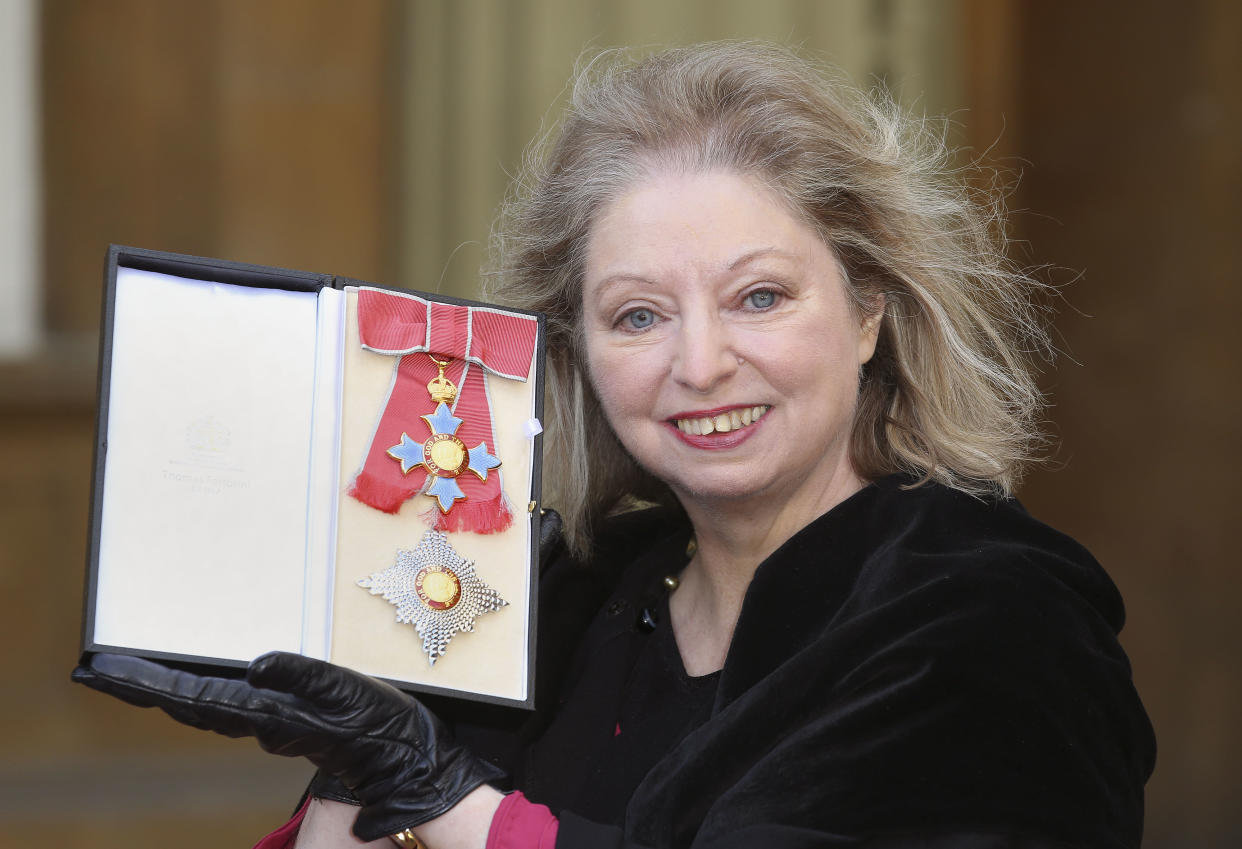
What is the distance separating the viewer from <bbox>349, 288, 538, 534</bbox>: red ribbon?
5.73 feet

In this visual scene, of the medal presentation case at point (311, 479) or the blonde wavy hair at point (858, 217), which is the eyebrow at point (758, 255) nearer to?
the blonde wavy hair at point (858, 217)

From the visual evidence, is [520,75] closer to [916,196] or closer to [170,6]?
[170,6]

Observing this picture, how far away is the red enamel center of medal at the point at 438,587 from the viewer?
173 cm

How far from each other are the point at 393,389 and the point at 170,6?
3.09 meters

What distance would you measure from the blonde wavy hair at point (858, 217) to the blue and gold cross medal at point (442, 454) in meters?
0.34

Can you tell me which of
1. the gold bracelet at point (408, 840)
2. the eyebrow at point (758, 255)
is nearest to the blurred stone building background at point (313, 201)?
the eyebrow at point (758, 255)

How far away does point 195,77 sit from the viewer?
437cm

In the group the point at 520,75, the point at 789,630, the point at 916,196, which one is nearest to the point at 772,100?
the point at 916,196

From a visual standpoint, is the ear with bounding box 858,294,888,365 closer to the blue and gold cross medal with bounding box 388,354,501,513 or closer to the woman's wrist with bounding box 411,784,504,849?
the blue and gold cross medal with bounding box 388,354,501,513

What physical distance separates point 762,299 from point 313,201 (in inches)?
112

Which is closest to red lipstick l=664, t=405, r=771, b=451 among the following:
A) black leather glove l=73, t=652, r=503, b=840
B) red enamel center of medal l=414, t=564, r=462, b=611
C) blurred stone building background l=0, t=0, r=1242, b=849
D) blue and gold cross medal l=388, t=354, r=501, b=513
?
blue and gold cross medal l=388, t=354, r=501, b=513

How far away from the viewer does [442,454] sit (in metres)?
1.79

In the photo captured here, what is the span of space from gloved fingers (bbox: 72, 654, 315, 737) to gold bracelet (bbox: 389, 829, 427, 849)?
236 mm

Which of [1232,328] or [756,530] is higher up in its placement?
[1232,328]
